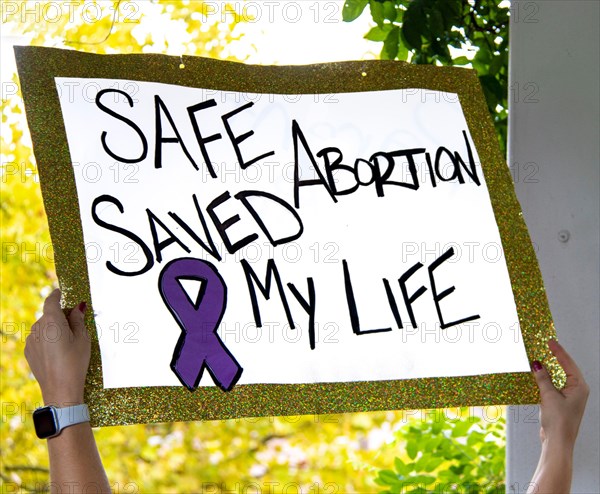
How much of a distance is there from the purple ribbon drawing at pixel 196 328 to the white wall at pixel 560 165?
65cm

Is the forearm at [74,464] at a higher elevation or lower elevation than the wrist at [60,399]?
lower

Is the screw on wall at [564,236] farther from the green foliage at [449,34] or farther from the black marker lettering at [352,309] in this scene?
the black marker lettering at [352,309]

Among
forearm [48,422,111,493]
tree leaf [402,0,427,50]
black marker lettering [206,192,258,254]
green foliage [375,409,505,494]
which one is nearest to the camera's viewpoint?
forearm [48,422,111,493]

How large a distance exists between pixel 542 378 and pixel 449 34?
0.71 m

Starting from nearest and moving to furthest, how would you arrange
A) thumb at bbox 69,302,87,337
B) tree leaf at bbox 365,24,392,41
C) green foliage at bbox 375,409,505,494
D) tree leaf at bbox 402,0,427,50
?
thumb at bbox 69,302,87,337
tree leaf at bbox 402,0,427,50
tree leaf at bbox 365,24,392,41
green foliage at bbox 375,409,505,494

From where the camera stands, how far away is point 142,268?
1.05m

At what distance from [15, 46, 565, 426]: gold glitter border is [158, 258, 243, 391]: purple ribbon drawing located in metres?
0.02

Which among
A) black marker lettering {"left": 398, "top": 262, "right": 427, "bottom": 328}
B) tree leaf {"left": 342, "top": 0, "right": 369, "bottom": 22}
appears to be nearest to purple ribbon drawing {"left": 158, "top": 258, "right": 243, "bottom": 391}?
black marker lettering {"left": 398, "top": 262, "right": 427, "bottom": 328}

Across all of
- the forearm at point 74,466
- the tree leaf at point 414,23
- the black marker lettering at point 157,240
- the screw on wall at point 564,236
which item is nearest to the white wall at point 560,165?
the screw on wall at point 564,236

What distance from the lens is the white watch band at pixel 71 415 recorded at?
35.3 inches

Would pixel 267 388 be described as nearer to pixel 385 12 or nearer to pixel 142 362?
pixel 142 362

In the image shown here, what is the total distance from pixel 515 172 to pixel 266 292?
611mm

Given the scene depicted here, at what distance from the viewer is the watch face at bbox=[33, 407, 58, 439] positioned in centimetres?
87

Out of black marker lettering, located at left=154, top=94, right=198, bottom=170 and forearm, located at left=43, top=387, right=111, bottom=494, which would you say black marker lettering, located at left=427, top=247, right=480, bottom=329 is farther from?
forearm, located at left=43, top=387, right=111, bottom=494
